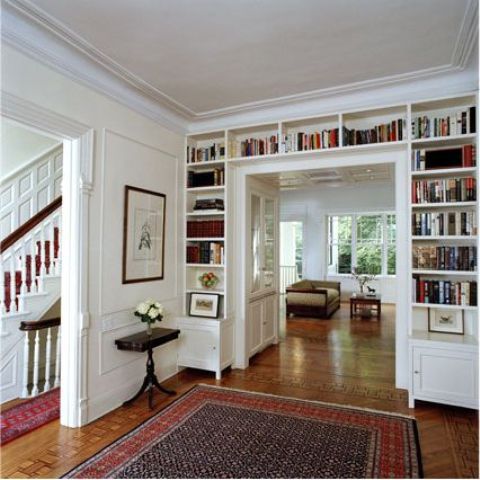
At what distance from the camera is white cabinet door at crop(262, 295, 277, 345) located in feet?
17.0

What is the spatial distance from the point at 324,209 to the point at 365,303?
338 cm

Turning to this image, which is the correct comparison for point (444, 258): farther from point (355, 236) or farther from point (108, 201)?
point (355, 236)

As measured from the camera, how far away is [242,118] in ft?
14.1

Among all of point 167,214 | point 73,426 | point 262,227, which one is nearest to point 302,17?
point 167,214

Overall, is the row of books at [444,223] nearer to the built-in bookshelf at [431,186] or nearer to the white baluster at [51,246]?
the built-in bookshelf at [431,186]

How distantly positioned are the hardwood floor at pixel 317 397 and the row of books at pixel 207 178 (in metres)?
2.28

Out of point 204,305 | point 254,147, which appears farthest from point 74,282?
point 254,147

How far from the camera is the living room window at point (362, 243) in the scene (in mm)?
9617

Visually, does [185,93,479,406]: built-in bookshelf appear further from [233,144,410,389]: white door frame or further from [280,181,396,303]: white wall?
[280,181,396,303]: white wall

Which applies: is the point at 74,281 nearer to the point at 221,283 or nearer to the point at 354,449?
the point at 221,283

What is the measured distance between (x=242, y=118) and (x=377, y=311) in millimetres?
5396

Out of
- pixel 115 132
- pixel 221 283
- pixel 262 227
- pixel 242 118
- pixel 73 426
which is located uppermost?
pixel 242 118

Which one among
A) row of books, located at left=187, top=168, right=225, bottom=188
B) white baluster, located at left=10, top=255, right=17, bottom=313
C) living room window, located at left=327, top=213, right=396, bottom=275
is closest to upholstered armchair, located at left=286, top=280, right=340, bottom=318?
living room window, located at left=327, top=213, right=396, bottom=275

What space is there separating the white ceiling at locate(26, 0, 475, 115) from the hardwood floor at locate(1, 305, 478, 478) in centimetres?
305
